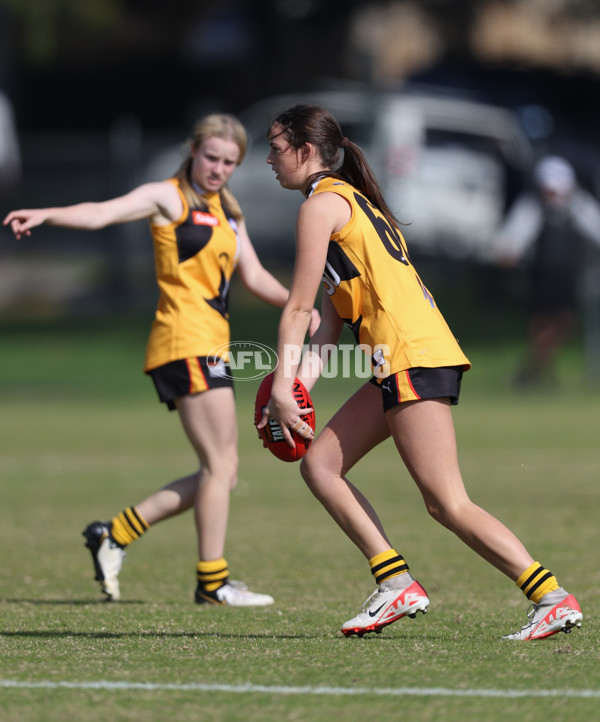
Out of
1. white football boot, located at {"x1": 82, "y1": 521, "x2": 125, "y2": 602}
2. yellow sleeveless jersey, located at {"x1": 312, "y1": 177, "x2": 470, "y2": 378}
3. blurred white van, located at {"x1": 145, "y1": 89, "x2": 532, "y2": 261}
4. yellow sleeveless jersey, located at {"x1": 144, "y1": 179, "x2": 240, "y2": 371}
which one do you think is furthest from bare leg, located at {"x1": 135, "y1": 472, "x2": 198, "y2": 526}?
blurred white van, located at {"x1": 145, "y1": 89, "x2": 532, "y2": 261}

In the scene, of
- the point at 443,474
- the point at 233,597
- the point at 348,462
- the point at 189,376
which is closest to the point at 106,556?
the point at 233,597

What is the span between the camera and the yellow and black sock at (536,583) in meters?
5.09

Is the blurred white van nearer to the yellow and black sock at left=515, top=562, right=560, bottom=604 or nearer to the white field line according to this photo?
the yellow and black sock at left=515, top=562, right=560, bottom=604

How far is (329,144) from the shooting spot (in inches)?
209

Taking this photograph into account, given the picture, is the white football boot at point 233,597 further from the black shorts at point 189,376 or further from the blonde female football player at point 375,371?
the blonde female football player at point 375,371

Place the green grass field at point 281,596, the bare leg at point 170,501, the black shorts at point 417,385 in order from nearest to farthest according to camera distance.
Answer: the green grass field at point 281,596, the black shorts at point 417,385, the bare leg at point 170,501

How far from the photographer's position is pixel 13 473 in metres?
11.5

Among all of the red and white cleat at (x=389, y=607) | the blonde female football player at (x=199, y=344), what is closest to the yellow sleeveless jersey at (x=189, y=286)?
the blonde female football player at (x=199, y=344)

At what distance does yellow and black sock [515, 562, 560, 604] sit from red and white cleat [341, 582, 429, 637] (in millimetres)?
373

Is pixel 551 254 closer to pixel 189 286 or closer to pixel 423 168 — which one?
pixel 423 168

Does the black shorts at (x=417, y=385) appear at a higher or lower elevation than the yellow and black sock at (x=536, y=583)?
higher

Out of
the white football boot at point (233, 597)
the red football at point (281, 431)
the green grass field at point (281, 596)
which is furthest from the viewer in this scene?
the white football boot at point (233, 597)

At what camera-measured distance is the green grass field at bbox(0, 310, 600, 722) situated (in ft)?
14.1

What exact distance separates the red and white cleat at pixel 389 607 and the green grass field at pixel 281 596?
0.28ft
